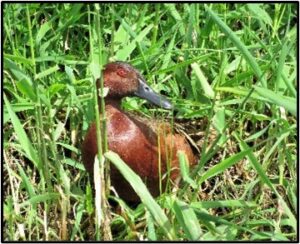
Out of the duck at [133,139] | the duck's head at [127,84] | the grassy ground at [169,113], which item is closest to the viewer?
the grassy ground at [169,113]

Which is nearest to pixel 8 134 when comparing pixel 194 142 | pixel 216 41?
pixel 194 142

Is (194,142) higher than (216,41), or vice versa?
(216,41)

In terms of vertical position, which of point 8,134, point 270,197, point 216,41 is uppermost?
point 216,41

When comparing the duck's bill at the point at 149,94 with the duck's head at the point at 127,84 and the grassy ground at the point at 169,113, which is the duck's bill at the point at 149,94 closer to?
the duck's head at the point at 127,84

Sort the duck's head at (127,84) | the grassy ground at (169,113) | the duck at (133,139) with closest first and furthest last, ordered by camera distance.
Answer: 1. the grassy ground at (169,113)
2. the duck at (133,139)
3. the duck's head at (127,84)

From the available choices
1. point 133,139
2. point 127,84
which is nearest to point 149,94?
point 127,84

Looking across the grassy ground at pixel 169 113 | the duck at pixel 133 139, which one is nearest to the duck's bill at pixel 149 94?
the duck at pixel 133 139

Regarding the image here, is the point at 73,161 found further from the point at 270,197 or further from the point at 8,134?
the point at 270,197
